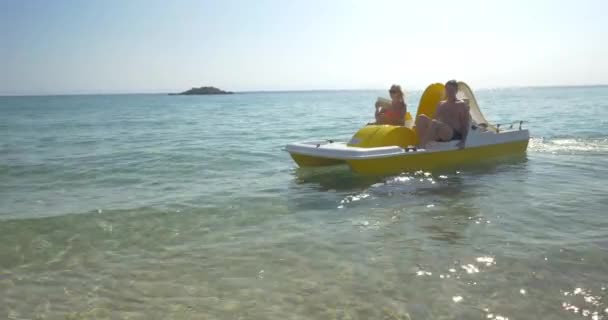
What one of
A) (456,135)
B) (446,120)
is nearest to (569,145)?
(456,135)

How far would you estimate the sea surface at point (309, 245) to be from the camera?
12.2 ft

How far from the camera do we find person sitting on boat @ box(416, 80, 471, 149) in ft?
29.1

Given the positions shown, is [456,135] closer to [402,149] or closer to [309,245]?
[402,149]

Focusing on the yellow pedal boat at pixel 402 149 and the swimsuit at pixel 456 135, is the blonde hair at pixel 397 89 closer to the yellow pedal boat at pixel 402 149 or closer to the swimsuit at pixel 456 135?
the yellow pedal boat at pixel 402 149

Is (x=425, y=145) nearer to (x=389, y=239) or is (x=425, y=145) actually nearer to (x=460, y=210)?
(x=460, y=210)

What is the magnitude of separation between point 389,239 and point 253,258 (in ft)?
4.98

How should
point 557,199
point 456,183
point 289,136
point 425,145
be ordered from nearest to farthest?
point 557,199
point 456,183
point 425,145
point 289,136

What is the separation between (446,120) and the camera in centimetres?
906

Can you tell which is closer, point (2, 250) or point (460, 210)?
point (2, 250)

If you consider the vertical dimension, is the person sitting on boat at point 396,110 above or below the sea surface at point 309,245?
above

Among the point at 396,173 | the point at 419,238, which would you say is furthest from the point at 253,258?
the point at 396,173

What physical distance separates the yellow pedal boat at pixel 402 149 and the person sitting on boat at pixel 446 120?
14 cm

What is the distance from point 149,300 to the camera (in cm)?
382

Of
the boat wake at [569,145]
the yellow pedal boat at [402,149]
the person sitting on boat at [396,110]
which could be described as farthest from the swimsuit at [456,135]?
the boat wake at [569,145]
